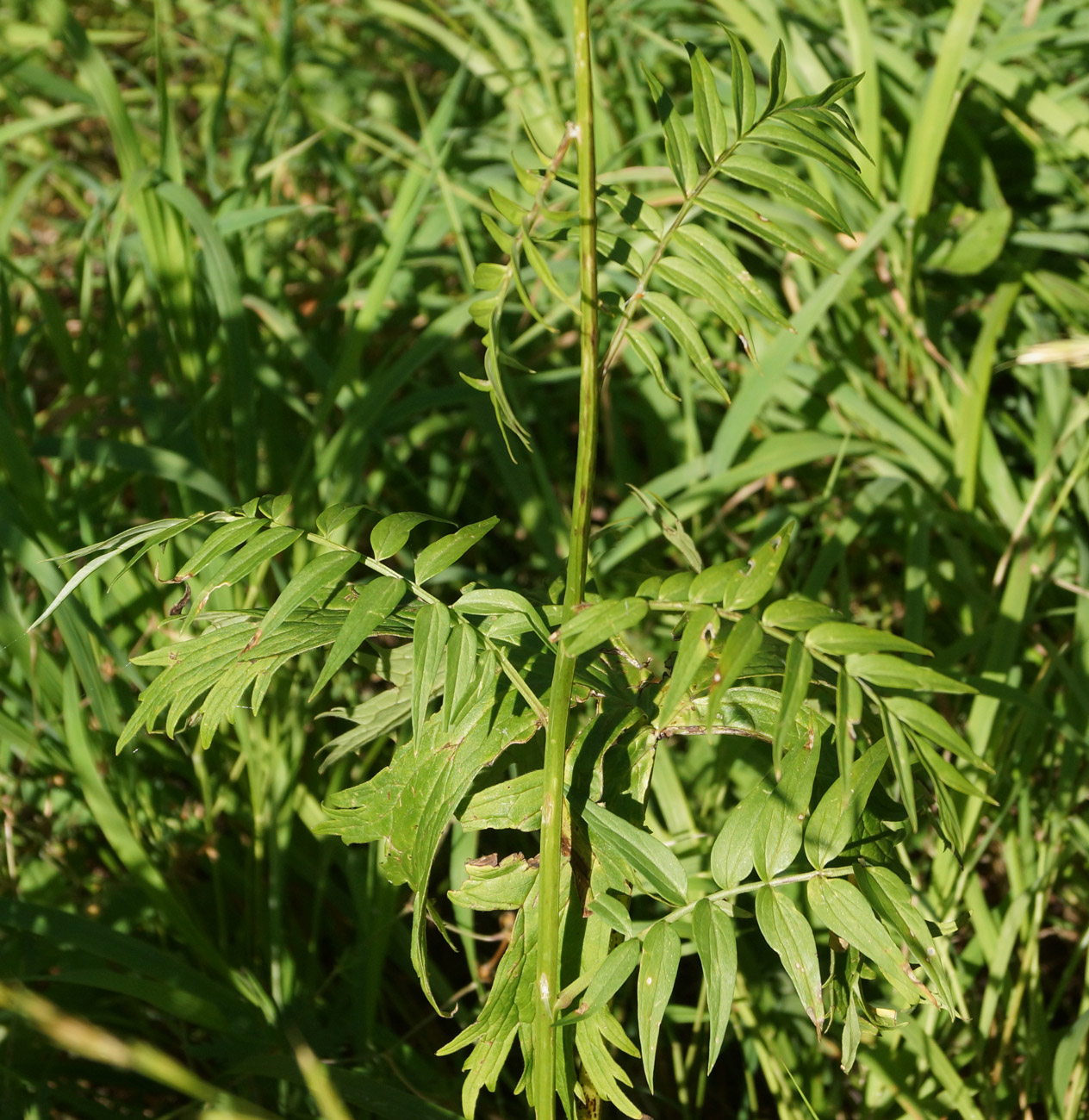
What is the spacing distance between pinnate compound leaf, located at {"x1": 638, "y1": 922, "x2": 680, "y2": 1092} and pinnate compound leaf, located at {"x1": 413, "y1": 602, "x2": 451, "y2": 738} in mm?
227

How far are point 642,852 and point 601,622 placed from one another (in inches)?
8.0

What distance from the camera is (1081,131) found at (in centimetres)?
169

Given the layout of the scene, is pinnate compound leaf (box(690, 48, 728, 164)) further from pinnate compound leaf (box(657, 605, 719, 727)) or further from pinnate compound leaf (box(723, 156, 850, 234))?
pinnate compound leaf (box(657, 605, 719, 727))

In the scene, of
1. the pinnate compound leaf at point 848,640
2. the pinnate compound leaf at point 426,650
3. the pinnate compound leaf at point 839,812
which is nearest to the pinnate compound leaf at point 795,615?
the pinnate compound leaf at point 848,640

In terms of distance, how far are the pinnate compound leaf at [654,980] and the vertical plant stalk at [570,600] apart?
0.07 metres

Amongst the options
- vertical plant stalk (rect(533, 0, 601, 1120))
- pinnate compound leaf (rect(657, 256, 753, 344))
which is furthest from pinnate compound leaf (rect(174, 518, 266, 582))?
pinnate compound leaf (rect(657, 256, 753, 344))

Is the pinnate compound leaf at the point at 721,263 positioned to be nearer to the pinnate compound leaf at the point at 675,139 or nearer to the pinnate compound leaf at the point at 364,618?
the pinnate compound leaf at the point at 675,139

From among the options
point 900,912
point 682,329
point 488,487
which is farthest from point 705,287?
point 488,487

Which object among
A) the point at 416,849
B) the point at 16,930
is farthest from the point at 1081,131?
the point at 16,930

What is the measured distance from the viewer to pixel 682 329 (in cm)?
73

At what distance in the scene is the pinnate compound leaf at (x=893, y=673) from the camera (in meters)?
0.59

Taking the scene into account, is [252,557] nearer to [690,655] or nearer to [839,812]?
[690,655]

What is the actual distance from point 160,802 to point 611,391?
1006mm

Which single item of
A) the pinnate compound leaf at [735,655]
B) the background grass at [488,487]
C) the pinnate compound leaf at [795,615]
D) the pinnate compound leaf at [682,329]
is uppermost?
the pinnate compound leaf at [682,329]
